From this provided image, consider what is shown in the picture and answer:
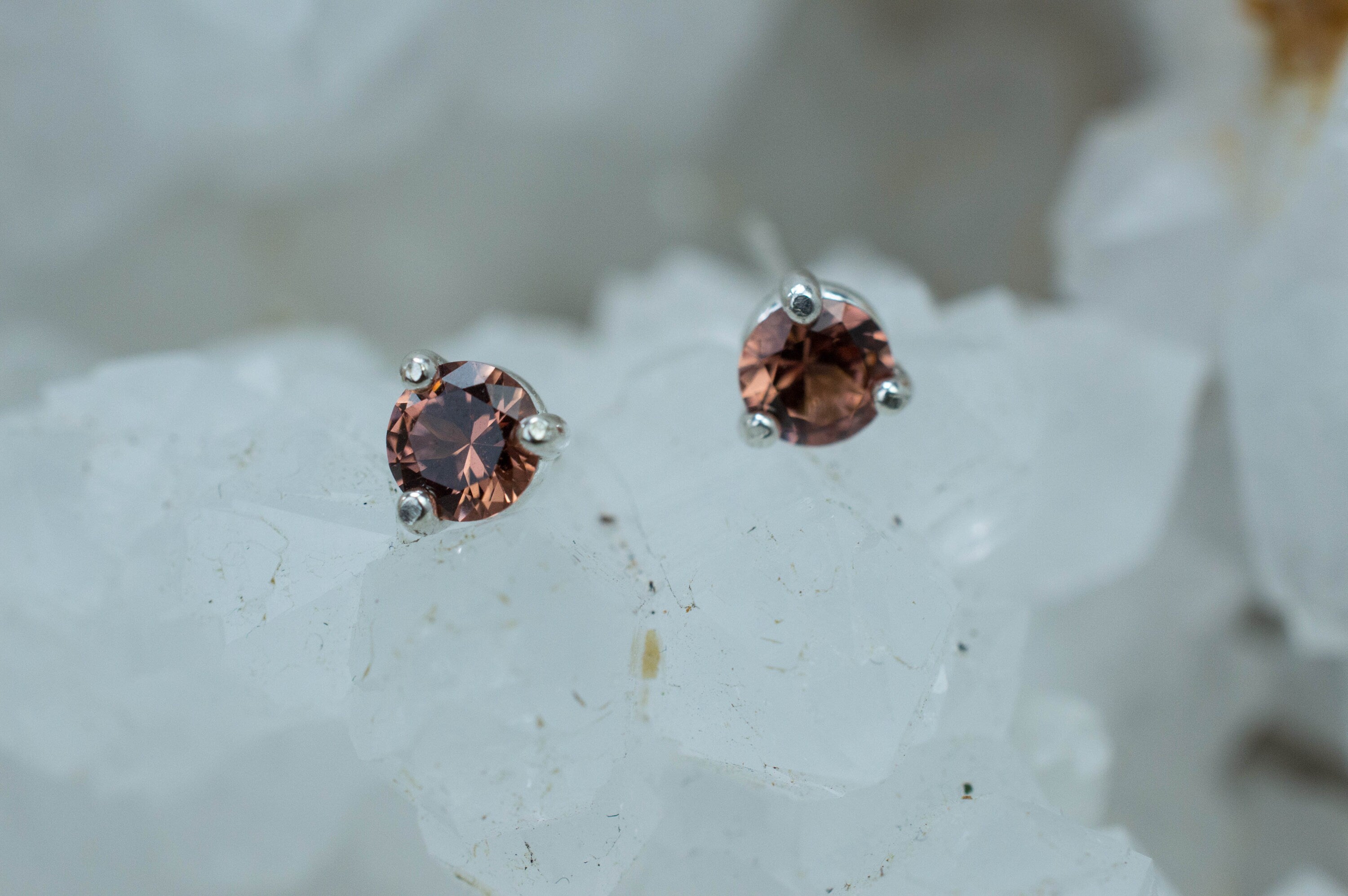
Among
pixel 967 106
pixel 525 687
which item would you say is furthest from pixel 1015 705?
pixel 967 106

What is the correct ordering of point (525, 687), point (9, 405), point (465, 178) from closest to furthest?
point (525, 687), point (9, 405), point (465, 178)

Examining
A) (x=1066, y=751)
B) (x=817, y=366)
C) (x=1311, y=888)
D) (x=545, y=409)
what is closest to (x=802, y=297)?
(x=817, y=366)

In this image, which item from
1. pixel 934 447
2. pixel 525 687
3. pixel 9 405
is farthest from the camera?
pixel 9 405

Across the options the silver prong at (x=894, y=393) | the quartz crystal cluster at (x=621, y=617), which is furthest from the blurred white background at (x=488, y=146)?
the silver prong at (x=894, y=393)

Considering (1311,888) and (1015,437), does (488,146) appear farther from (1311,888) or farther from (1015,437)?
(1311,888)

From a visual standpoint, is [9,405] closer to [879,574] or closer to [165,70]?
[165,70]

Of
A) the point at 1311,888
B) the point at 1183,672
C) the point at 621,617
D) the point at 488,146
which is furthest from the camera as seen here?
the point at 488,146

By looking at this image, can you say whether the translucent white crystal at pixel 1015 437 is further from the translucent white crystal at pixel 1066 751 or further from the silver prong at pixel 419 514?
the silver prong at pixel 419 514

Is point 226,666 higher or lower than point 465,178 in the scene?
lower
